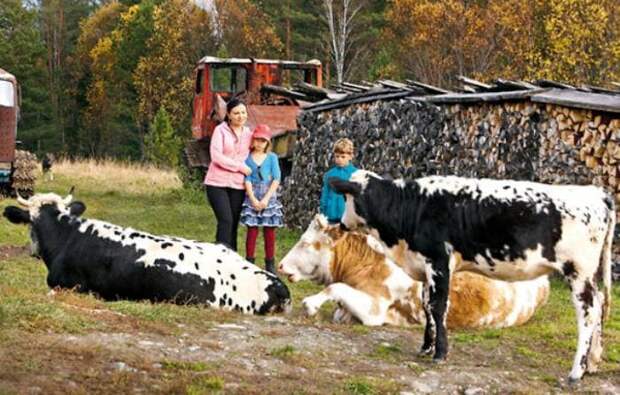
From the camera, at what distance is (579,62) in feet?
94.6

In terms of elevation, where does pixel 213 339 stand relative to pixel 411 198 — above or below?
below

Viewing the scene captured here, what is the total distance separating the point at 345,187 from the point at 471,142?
6.24 meters

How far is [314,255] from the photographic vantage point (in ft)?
28.8

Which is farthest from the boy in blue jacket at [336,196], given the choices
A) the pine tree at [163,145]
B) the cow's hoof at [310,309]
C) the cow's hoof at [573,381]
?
the pine tree at [163,145]

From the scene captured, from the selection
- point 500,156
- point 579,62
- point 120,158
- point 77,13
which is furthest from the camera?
point 77,13

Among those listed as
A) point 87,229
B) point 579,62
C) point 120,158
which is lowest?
point 120,158

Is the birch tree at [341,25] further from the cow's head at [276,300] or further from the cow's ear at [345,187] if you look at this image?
the cow's ear at [345,187]

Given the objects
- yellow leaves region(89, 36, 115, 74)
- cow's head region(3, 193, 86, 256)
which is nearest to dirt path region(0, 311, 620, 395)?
cow's head region(3, 193, 86, 256)

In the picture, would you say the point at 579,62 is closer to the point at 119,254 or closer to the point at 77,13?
the point at 119,254

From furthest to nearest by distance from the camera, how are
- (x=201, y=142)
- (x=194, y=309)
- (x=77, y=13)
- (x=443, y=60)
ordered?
(x=77, y=13)
(x=443, y=60)
(x=201, y=142)
(x=194, y=309)

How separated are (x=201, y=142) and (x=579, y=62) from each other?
1152 cm

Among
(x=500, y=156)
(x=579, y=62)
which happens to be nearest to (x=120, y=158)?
(x=579, y=62)

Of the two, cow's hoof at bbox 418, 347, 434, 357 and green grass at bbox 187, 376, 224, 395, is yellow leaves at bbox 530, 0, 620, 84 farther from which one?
green grass at bbox 187, 376, 224, 395

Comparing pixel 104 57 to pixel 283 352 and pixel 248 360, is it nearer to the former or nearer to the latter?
pixel 283 352
